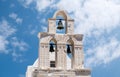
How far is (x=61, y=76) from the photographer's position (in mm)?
32219

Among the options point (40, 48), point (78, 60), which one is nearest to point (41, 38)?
point (40, 48)

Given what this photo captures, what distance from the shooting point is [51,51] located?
33312 mm

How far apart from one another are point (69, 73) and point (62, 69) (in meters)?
0.49

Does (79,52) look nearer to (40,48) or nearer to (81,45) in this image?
(81,45)

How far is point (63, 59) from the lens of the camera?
32812 mm

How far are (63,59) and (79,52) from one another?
3.78 ft

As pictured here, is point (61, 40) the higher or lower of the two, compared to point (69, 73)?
higher

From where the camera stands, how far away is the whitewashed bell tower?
3234 centimetres

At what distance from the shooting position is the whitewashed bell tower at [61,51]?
106 ft

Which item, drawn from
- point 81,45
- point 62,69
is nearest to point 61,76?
point 62,69

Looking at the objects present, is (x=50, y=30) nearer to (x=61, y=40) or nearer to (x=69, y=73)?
(x=61, y=40)

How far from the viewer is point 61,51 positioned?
33031 mm

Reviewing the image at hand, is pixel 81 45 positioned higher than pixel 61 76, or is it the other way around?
pixel 81 45

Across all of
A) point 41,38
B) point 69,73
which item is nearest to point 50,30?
point 41,38
